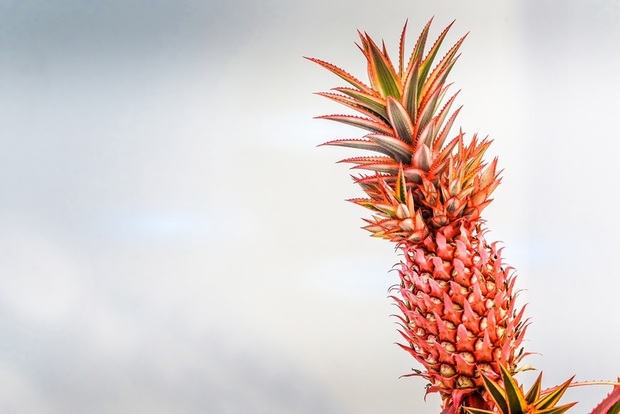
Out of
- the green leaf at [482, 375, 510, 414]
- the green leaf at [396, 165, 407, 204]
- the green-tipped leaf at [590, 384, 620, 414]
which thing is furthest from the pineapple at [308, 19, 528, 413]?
the green-tipped leaf at [590, 384, 620, 414]

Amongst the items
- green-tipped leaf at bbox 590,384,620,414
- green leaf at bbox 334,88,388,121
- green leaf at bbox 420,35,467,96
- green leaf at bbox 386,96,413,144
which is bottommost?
green-tipped leaf at bbox 590,384,620,414

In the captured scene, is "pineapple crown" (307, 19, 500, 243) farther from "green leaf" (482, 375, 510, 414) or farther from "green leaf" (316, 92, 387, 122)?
"green leaf" (482, 375, 510, 414)

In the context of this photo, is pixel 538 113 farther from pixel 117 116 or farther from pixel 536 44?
pixel 117 116

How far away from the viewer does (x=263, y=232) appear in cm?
163

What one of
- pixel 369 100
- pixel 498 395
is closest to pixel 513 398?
pixel 498 395

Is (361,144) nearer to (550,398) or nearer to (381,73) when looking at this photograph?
(381,73)

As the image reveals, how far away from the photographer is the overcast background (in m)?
1.58

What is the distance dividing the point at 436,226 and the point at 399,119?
0.21 m

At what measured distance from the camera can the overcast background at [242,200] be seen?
1.58 m

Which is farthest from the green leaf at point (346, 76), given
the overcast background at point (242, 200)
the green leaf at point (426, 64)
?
the overcast background at point (242, 200)

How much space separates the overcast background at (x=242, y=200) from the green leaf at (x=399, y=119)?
0.55 m

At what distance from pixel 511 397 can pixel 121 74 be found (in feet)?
4.37

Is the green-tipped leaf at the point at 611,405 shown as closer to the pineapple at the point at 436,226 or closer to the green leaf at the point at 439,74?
the pineapple at the point at 436,226

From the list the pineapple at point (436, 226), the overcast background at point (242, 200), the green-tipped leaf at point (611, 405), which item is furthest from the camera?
the overcast background at point (242, 200)
